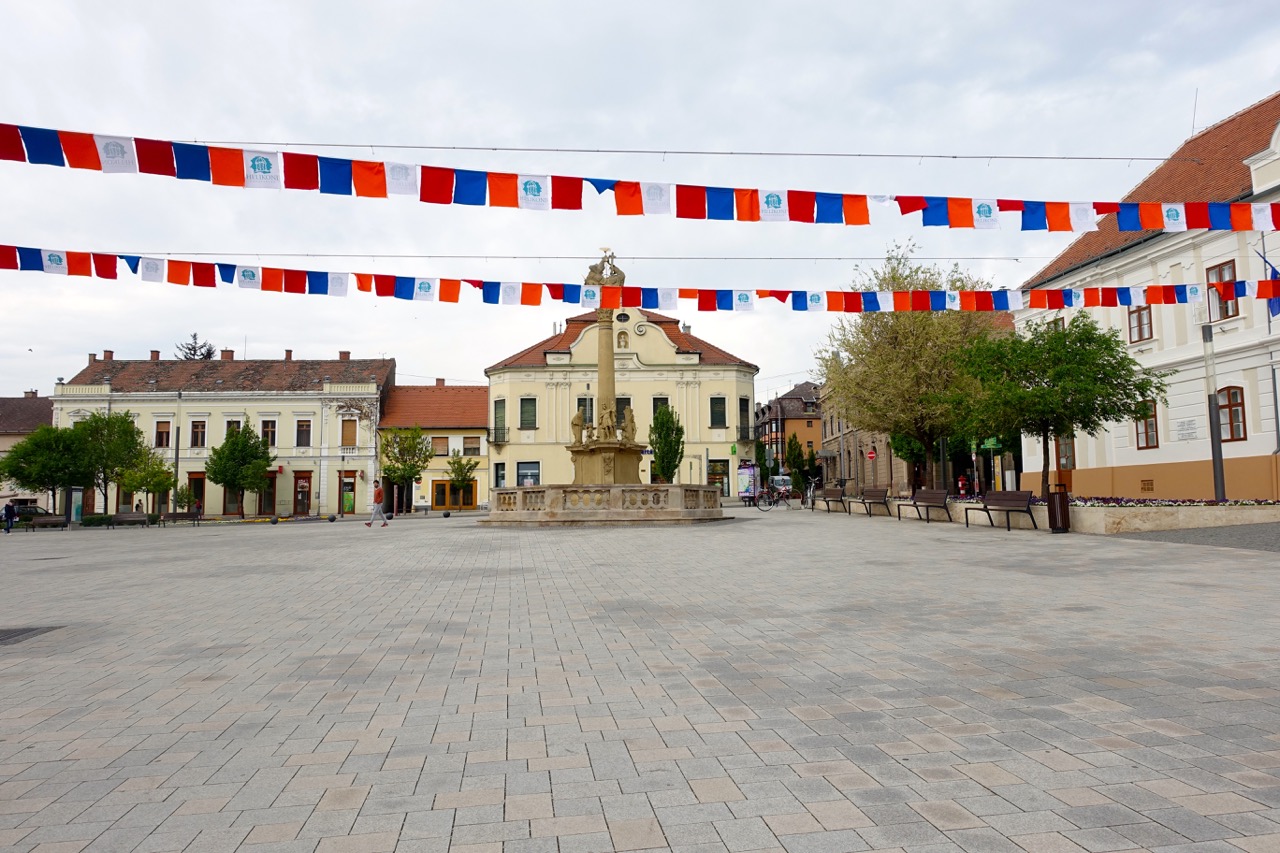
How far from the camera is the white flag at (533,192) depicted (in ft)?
39.8

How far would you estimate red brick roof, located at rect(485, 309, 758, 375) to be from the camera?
181 feet

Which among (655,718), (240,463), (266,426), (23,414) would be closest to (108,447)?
(240,463)

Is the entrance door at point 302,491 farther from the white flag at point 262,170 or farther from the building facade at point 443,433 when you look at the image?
the white flag at point 262,170

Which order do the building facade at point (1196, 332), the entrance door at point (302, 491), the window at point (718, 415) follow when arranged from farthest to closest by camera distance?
the window at point (718, 415)
the entrance door at point (302, 491)
the building facade at point (1196, 332)

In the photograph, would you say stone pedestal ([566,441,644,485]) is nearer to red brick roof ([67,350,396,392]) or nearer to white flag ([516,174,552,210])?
white flag ([516,174,552,210])

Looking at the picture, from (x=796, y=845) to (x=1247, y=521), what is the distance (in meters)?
18.4

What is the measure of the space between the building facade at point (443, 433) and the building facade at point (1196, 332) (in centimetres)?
3498

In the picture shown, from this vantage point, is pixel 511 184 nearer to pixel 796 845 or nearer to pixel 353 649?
pixel 353 649

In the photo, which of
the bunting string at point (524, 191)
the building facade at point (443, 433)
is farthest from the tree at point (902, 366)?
the building facade at point (443, 433)

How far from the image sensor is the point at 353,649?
6914 millimetres

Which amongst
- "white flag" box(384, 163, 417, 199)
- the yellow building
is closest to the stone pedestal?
"white flag" box(384, 163, 417, 199)

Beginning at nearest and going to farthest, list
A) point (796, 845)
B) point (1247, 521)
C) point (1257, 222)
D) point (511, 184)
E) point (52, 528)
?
point (796, 845), point (511, 184), point (1257, 222), point (1247, 521), point (52, 528)

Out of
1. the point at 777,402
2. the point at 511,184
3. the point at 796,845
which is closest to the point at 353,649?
the point at 796,845

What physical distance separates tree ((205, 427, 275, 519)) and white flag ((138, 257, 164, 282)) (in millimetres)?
37750
